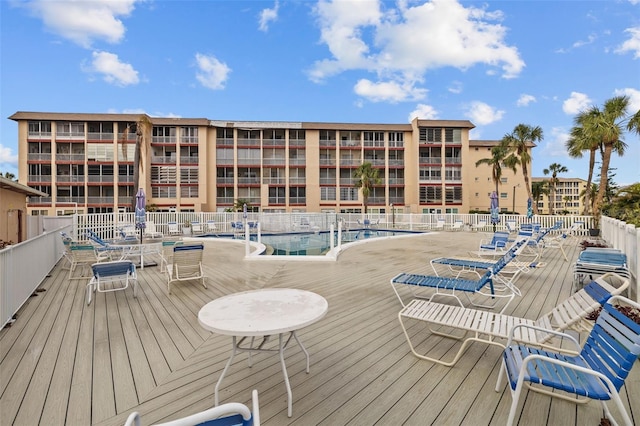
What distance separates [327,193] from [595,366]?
114ft

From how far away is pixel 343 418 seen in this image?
2.21m

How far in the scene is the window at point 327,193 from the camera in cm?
3656

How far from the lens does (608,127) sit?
16094mm

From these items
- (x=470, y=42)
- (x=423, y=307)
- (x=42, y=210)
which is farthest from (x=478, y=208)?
(x=42, y=210)

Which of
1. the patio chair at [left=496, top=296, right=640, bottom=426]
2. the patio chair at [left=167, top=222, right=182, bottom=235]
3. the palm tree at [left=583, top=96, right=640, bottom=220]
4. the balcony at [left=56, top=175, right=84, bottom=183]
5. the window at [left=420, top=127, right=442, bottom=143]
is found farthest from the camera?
the window at [left=420, top=127, right=442, bottom=143]

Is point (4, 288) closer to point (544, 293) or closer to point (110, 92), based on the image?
point (544, 293)

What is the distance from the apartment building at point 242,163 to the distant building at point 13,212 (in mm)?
19544

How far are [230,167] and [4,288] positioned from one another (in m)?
33.1

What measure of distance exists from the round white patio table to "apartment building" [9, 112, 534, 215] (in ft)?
108

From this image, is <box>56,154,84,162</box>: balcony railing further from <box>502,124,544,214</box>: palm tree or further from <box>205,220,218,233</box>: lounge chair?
<box>502,124,544,214</box>: palm tree

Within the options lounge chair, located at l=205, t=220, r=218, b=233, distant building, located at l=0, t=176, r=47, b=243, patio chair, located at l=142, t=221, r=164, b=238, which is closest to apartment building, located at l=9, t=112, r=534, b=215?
lounge chair, located at l=205, t=220, r=218, b=233

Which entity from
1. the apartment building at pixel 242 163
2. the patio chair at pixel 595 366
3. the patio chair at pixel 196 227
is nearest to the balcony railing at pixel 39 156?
the apartment building at pixel 242 163

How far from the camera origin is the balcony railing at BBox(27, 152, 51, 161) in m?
32.0

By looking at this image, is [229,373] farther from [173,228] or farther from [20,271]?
[173,228]
